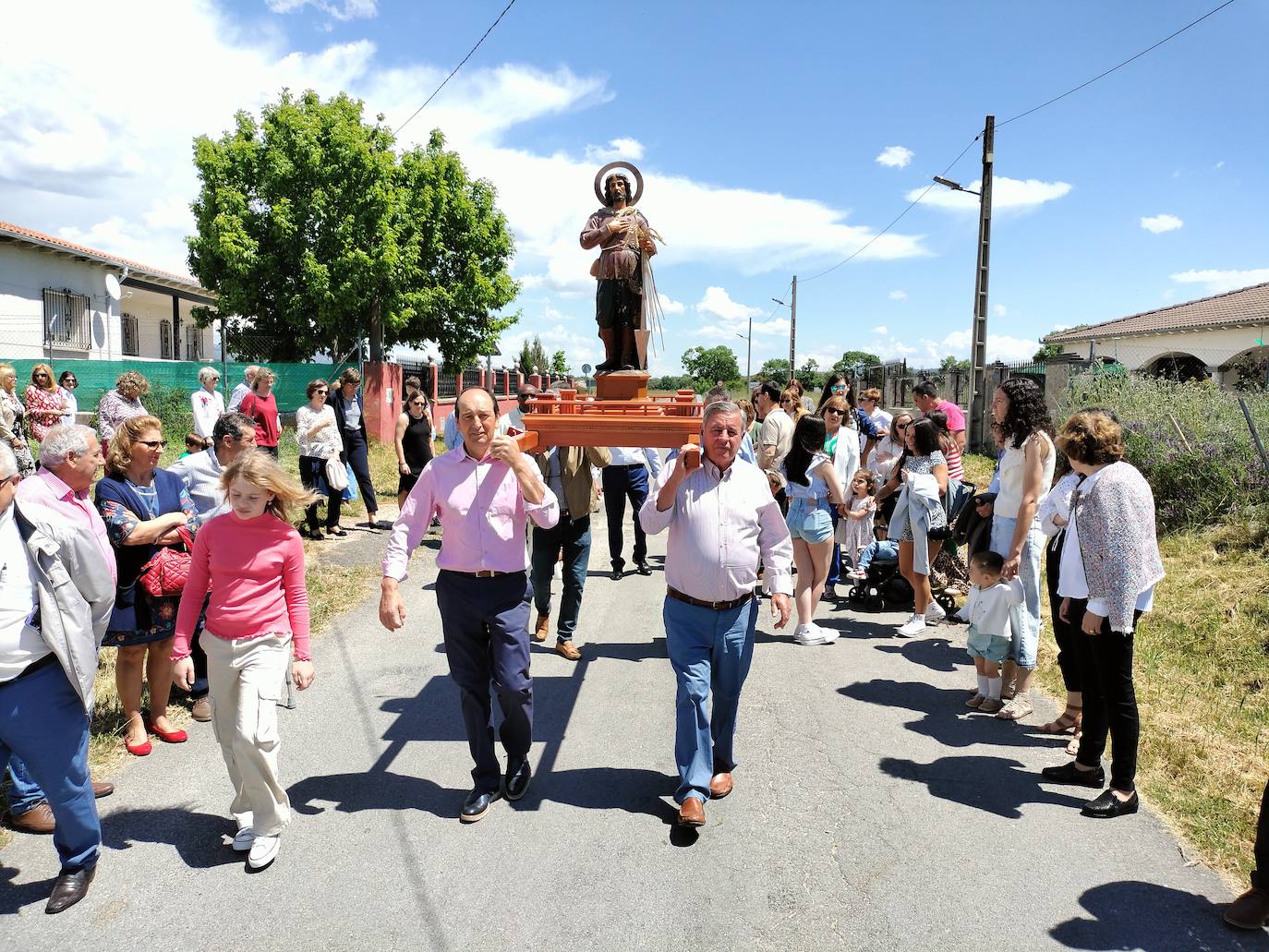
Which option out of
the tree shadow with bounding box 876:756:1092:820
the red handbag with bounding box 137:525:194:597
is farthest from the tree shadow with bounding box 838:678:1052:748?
the red handbag with bounding box 137:525:194:597

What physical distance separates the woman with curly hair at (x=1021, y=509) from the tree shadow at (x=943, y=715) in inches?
7.5

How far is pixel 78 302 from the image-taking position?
20.8 m

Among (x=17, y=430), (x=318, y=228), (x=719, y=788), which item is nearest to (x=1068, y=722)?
(x=719, y=788)

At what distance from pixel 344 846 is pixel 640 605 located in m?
4.22

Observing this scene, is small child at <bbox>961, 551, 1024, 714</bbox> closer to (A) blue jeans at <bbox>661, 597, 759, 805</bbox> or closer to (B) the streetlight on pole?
(A) blue jeans at <bbox>661, 597, 759, 805</bbox>

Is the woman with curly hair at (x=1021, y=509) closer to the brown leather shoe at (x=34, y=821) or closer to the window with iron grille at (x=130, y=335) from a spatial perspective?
the brown leather shoe at (x=34, y=821)

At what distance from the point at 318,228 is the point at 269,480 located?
70.4ft

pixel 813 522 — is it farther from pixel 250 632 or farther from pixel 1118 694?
pixel 250 632

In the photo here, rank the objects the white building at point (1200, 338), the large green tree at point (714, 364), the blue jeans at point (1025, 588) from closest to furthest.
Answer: the blue jeans at point (1025, 588) < the white building at point (1200, 338) < the large green tree at point (714, 364)

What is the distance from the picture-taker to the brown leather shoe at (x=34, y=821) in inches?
145

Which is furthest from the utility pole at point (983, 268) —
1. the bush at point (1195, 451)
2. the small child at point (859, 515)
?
the small child at point (859, 515)

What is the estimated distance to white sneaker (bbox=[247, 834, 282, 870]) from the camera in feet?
11.2

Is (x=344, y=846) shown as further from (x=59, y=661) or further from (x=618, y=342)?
(x=618, y=342)

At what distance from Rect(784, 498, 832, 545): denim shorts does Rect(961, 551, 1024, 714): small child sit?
1437mm
